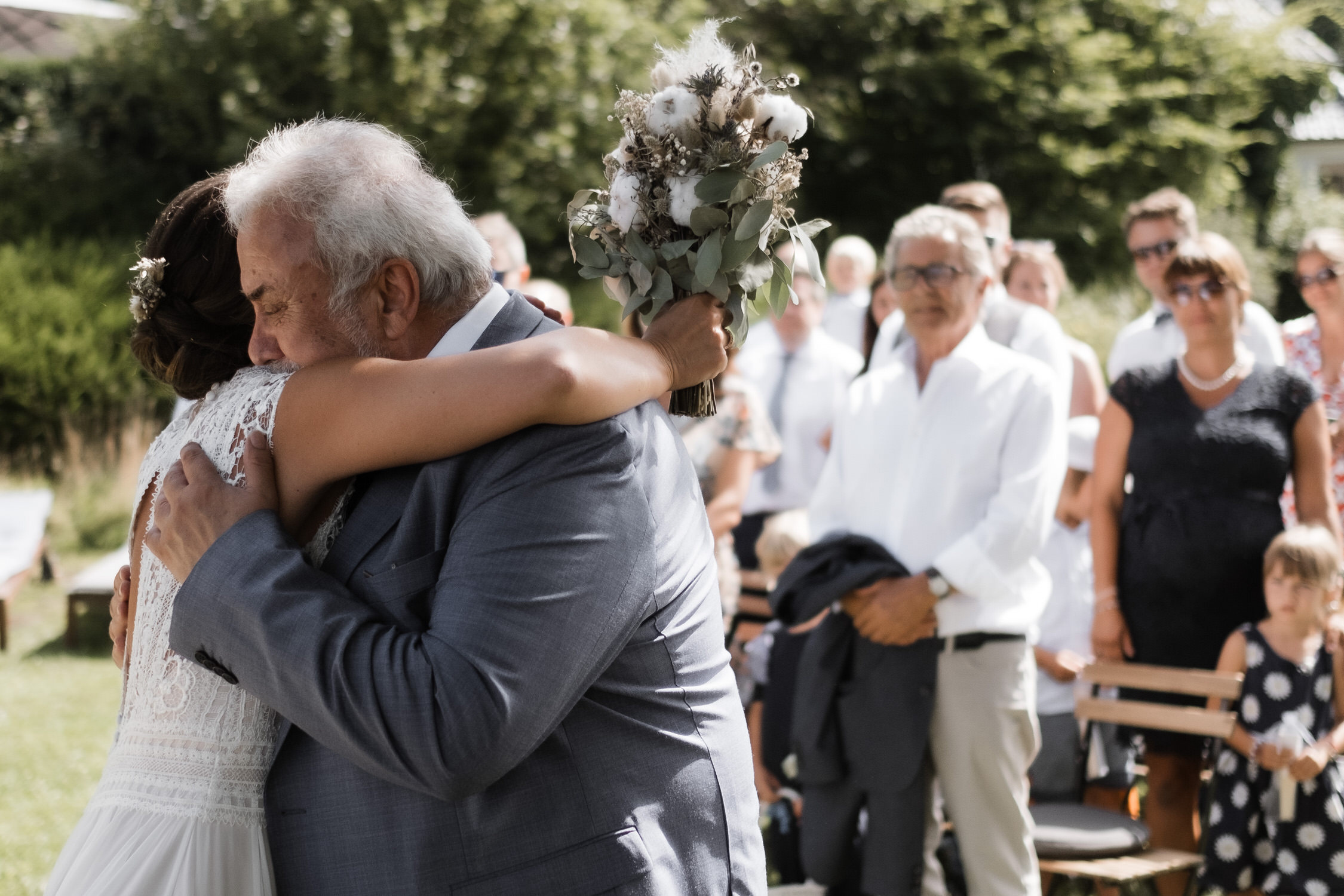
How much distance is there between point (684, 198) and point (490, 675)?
0.88 metres

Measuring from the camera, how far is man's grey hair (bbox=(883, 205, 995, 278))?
4.43m

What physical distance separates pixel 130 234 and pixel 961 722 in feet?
45.8

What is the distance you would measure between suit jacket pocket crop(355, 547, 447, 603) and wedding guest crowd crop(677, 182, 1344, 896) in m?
2.58

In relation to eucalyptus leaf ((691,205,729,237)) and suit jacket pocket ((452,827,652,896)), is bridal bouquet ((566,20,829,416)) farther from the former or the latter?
suit jacket pocket ((452,827,652,896))

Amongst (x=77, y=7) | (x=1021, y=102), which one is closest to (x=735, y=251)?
(x=77, y=7)

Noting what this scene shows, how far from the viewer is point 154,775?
2.03 metres

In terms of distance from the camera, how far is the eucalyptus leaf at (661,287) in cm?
217

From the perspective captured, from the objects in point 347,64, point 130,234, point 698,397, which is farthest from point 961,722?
point 130,234

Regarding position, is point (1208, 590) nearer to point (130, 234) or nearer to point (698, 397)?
point (698, 397)

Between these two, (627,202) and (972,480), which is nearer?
(627,202)

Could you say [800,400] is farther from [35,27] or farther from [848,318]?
[35,27]

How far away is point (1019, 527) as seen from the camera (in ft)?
13.5

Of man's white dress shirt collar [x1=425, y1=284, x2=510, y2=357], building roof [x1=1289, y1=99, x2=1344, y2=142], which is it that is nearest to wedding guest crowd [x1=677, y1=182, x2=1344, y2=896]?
man's white dress shirt collar [x1=425, y1=284, x2=510, y2=357]

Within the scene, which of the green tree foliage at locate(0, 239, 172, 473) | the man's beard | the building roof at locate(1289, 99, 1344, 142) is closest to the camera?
the man's beard
